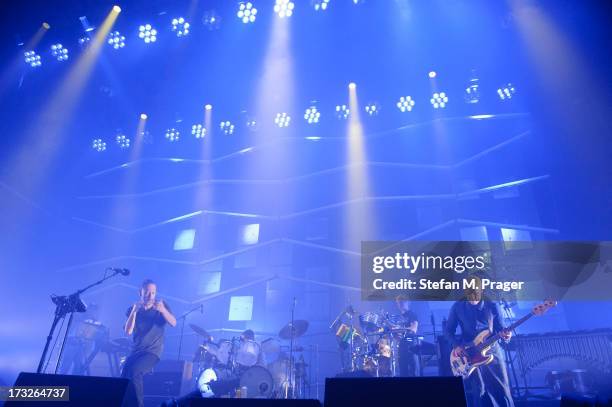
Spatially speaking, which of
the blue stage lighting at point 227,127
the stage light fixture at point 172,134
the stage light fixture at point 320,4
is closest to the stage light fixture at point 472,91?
the stage light fixture at point 320,4

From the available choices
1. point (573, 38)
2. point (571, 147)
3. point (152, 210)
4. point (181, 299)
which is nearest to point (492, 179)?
point (571, 147)

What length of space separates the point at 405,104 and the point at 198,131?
6678 millimetres

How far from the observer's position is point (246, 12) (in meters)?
9.35

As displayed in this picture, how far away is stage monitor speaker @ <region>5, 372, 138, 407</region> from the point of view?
2.12 metres

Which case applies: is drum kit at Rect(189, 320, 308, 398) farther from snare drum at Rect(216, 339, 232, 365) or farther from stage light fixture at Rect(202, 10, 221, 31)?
stage light fixture at Rect(202, 10, 221, 31)

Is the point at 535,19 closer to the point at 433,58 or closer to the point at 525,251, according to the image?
the point at 433,58

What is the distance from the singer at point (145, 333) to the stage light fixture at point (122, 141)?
8519 mm

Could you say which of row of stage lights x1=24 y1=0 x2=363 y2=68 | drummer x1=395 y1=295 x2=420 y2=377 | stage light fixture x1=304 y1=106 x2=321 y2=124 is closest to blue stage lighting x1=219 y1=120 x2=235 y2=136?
stage light fixture x1=304 y1=106 x2=321 y2=124

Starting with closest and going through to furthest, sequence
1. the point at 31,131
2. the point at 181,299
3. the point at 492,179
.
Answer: the point at 31,131 < the point at 492,179 < the point at 181,299

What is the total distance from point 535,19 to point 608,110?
3.23 m

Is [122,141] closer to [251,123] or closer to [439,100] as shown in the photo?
[251,123]

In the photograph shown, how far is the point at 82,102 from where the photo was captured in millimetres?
10430

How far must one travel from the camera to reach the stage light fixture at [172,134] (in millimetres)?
12344

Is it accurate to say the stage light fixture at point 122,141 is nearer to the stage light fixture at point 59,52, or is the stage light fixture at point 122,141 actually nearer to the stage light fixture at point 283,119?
the stage light fixture at point 59,52
